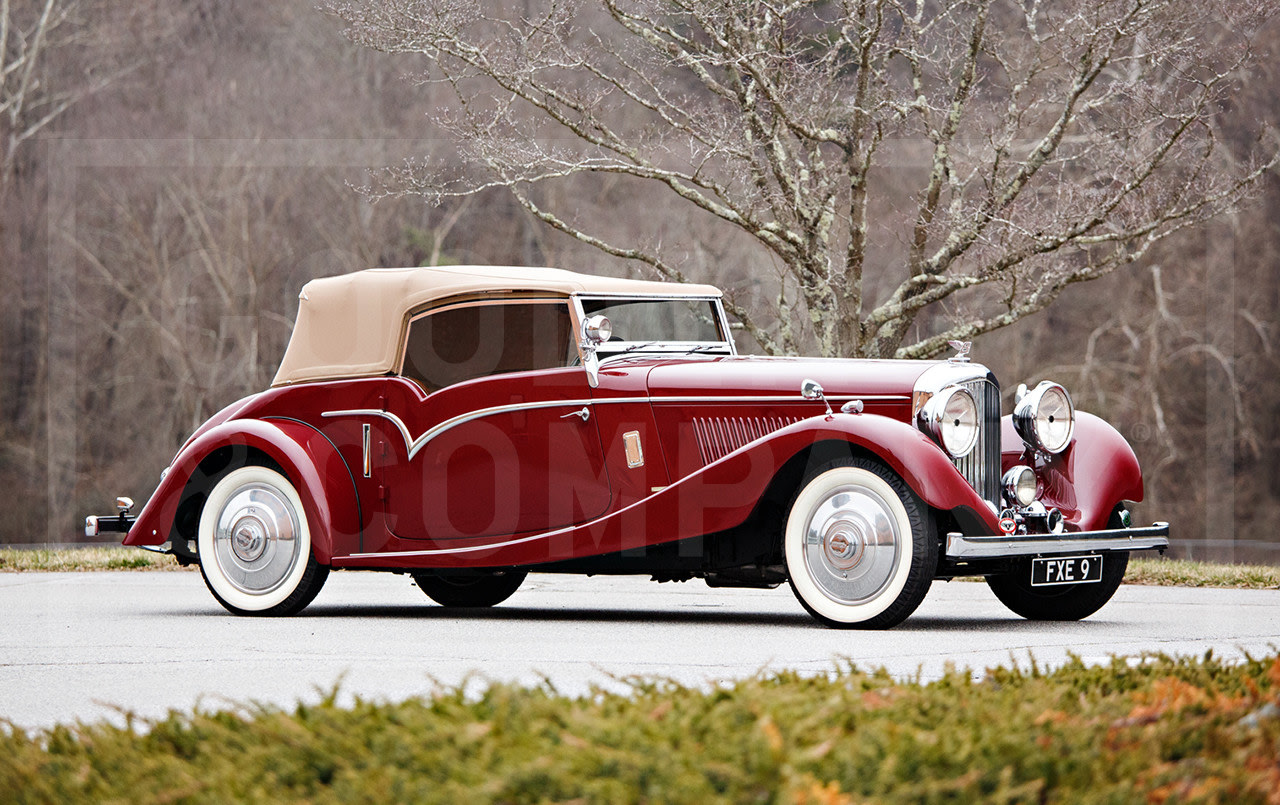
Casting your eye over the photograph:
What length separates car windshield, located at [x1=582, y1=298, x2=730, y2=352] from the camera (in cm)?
798

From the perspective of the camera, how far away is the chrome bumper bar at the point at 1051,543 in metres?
6.45

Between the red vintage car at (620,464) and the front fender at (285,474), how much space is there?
13 mm

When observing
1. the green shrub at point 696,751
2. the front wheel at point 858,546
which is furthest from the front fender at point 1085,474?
the green shrub at point 696,751

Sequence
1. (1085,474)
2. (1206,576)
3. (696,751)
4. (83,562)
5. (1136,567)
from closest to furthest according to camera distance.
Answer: (696,751)
(1085,474)
(1206,576)
(1136,567)
(83,562)

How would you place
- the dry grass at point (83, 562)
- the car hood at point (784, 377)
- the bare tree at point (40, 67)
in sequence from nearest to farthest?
the car hood at point (784, 377) < the dry grass at point (83, 562) < the bare tree at point (40, 67)

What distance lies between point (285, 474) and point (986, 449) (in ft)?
12.3

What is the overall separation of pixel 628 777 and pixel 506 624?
5.07 m

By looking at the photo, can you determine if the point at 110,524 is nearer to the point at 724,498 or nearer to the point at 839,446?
the point at 724,498

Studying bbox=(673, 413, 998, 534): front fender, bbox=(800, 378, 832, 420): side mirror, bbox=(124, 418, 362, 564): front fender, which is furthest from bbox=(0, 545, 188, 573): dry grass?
bbox=(800, 378, 832, 420): side mirror

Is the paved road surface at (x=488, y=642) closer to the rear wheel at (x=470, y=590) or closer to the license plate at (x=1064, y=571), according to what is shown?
the rear wheel at (x=470, y=590)

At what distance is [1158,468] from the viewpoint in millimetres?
25812

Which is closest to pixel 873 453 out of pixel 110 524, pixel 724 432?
pixel 724 432

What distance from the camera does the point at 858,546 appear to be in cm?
668

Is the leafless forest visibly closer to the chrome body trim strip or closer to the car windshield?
the car windshield
